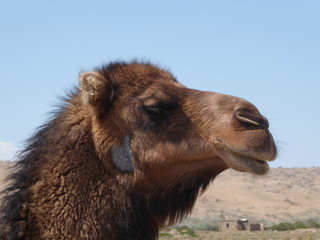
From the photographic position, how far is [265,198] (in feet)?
258

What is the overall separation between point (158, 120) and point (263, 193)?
78041mm

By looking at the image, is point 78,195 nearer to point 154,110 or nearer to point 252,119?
point 154,110

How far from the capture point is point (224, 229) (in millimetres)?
38062

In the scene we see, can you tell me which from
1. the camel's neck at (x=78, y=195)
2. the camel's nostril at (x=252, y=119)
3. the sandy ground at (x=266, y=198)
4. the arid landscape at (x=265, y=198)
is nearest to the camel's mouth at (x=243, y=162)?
the camel's nostril at (x=252, y=119)

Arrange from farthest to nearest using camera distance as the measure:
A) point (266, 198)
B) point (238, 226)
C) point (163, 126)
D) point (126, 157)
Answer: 1. point (266, 198)
2. point (238, 226)
3. point (163, 126)
4. point (126, 157)

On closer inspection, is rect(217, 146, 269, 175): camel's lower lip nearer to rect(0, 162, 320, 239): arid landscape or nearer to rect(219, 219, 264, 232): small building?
rect(219, 219, 264, 232): small building

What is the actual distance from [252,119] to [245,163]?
0.36m

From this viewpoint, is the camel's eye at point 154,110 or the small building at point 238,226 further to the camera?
the small building at point 238,226

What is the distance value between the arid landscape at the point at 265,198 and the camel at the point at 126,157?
2060 inches

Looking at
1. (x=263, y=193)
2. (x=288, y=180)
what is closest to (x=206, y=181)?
(x=263, y=193)

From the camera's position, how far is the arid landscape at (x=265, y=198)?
216 feet

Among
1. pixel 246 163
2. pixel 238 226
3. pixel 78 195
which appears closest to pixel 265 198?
pixel 238 226

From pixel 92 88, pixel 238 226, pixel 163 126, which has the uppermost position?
pixel 92 88

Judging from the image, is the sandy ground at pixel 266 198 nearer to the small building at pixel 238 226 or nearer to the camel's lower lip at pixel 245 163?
the small building at pixel 238 226
